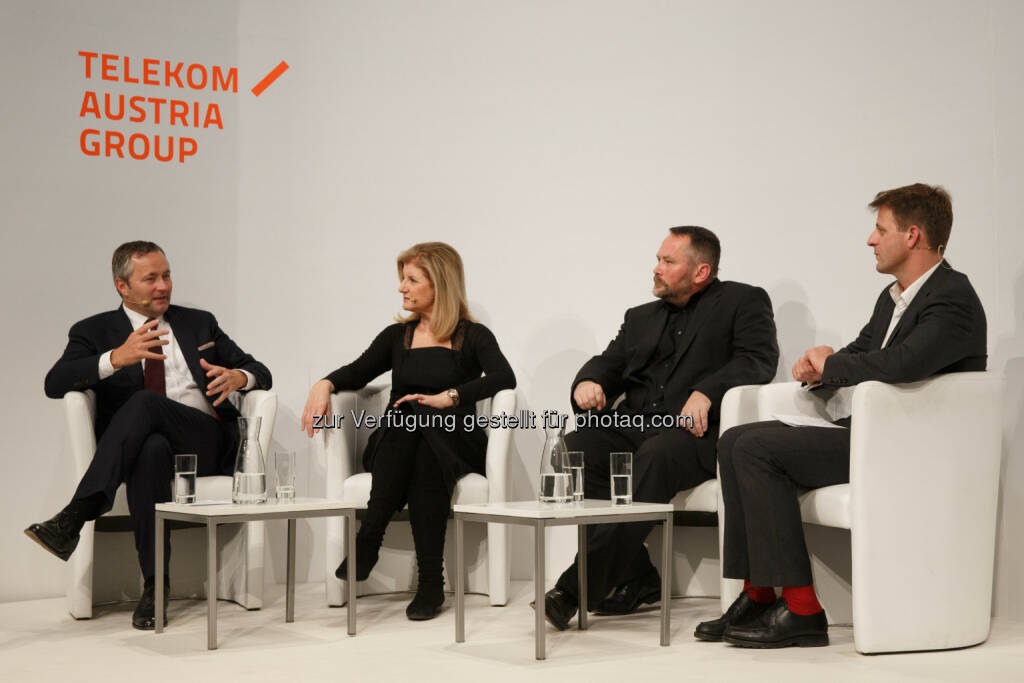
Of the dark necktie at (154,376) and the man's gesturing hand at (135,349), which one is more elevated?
the man's gesturing hand at (135,349)

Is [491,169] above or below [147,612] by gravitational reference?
above

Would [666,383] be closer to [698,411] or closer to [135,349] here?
[698,411]

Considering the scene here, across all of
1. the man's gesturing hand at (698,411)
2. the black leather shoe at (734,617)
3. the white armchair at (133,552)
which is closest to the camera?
the black leather shoe at (734,617)

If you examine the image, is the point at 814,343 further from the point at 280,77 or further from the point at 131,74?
the point at 131,74

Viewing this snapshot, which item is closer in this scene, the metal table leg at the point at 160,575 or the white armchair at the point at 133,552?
the metal table leg at the point at 160,575

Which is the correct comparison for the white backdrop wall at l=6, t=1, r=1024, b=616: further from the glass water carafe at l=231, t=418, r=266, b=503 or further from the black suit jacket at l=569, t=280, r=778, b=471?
the glass water carafe at l=231, t=418, r=266, b=503

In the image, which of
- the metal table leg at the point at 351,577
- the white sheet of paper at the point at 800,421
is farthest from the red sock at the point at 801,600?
the metal table leg at the point at 351,577

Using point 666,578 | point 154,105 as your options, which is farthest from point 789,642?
point 154,105

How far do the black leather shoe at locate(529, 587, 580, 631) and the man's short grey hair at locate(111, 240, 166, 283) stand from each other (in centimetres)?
202

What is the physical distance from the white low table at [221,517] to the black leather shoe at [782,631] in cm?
117

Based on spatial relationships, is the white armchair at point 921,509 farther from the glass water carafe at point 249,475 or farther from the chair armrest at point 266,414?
the chair armrest at point 266,414

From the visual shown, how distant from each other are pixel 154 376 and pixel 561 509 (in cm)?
186

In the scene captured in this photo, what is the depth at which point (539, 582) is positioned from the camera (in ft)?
9.49

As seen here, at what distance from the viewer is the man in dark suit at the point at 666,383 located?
3551mm
